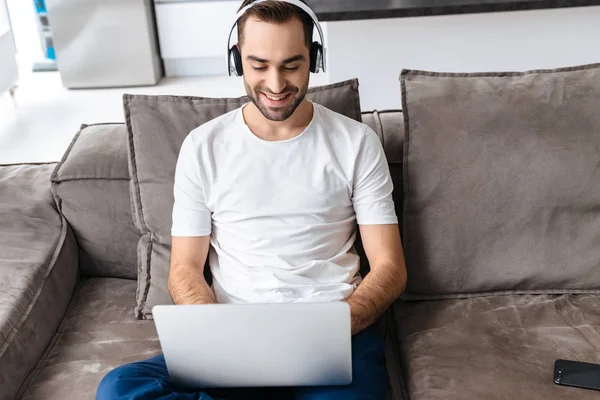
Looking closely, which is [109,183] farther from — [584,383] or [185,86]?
[185,86]

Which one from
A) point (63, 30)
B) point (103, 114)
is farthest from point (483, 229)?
point (63, 30)

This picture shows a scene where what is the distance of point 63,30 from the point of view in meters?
4.54

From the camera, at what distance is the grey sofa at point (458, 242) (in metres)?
1.58

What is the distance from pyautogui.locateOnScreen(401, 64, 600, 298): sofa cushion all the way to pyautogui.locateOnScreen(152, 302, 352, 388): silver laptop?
20.3 inches

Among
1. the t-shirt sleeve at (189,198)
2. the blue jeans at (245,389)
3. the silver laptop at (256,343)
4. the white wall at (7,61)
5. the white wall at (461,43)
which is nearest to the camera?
the silver laptop at (256,343)

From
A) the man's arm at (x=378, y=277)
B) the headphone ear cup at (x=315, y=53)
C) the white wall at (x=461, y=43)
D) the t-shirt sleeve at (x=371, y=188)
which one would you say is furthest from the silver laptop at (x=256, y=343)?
the white wall at (x=461, y=43)

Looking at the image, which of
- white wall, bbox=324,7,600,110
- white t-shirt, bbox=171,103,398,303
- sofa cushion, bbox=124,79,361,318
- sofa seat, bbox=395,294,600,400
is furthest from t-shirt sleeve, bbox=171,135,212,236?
white wall, bbox=324,7,600,110

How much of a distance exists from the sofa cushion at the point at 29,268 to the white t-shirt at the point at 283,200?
37cm

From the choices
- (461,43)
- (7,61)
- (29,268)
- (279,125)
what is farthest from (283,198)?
(7,61)

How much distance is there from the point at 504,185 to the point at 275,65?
60 cm

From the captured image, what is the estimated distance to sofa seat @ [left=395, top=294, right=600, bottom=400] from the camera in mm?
1415

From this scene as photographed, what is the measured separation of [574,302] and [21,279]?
1.29 metres

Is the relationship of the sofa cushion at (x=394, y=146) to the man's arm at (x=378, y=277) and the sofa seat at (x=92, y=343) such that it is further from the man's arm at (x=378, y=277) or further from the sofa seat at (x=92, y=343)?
the sofa seat at (x=92, y=343)

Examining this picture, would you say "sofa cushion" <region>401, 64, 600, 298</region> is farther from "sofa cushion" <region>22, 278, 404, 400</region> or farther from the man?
"sofa cushion" <region>22, 278, 404, 400</region>
